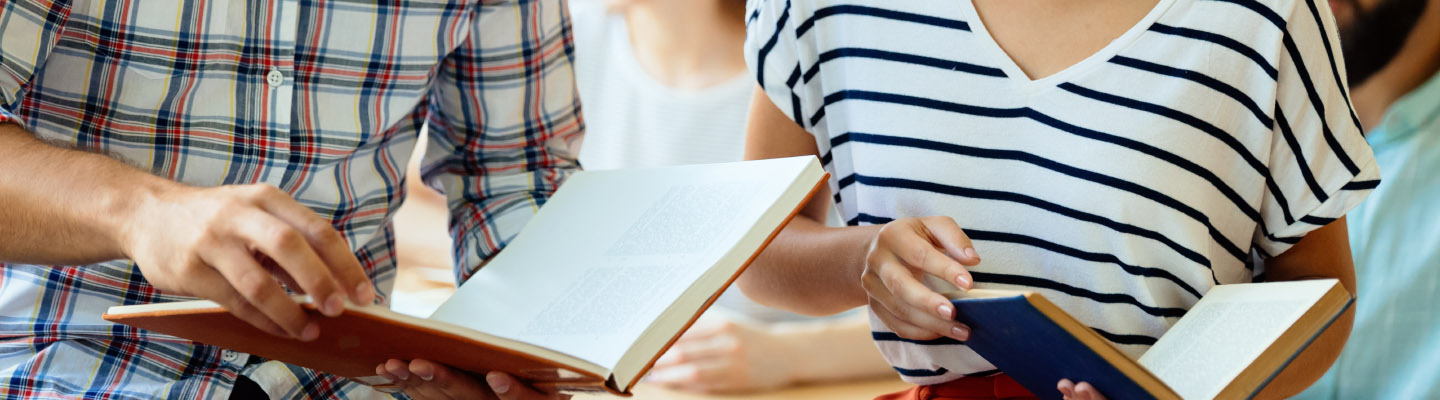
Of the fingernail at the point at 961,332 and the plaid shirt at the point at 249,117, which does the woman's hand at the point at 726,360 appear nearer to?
the plaid shirt at the point at 249,117

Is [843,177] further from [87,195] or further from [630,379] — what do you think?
[87,195]

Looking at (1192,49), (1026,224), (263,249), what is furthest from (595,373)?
(1192,49)

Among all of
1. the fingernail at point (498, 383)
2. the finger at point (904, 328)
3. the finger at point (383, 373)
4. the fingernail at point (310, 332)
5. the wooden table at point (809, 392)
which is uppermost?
the fingernail at point (310, 332)

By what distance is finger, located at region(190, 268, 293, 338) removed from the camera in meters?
0.59

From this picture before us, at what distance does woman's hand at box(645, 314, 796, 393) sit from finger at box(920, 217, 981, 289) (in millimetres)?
916

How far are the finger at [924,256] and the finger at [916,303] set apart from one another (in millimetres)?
11

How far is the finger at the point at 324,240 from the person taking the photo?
588mm

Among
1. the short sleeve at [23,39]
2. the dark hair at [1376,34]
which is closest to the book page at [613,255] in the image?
the short sleeve at [23,39]

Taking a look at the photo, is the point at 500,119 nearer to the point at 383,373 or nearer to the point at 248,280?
the point at 383,373

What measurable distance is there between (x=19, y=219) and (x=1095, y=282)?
73cm

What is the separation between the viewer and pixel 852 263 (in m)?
0.91

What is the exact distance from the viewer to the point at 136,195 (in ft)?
2.11

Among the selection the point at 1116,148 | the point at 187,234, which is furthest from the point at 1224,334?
the point at 187,234

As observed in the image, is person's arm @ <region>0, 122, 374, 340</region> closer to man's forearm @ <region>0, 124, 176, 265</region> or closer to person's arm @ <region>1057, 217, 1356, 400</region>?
man's forearm @ <region>0, 124, 176, 265</region>
